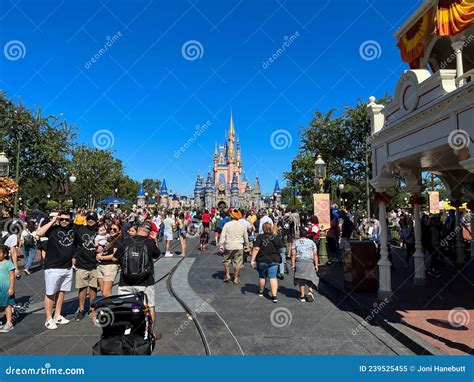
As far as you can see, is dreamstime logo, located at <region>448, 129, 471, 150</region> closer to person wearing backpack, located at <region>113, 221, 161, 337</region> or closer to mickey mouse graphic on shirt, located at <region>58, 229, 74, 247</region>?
person wearing backpack, located at <region>113, 221, 161, 337</region>

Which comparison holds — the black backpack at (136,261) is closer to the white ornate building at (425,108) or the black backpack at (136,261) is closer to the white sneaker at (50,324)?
the white sneaker at (50,324)

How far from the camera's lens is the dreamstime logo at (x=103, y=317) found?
3973 mm

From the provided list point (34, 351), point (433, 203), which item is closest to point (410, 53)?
point (34, 351)

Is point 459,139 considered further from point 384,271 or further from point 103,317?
point 103,317

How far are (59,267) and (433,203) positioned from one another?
17.9 metres

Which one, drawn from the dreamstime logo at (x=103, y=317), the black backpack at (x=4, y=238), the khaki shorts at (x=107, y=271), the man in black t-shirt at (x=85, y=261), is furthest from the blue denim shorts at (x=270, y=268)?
the black backpack at (x=4, y=238)

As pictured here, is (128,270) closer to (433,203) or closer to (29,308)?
(29,308)

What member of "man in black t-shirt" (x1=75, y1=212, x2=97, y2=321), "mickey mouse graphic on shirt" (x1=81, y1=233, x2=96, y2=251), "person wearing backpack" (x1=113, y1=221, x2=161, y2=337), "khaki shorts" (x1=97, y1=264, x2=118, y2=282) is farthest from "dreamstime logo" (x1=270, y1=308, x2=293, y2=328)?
"mickey mouse graphic on shirt" (x1=81, y1=233, x2=96, y2=251)

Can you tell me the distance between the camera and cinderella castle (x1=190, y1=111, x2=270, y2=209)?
10831 centimetres

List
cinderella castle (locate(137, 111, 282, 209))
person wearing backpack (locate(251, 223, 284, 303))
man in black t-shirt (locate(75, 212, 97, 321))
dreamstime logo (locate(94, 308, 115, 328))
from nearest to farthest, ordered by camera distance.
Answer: dreamstime logo (locate(94, 308, 115, 328)) < man in black t-shirt (locate(75, 212, 97, 321)) < person wearing backpack (locate(251, 223, 284, 303)) < cinderella castle (locate(137, 111, 282, 209))

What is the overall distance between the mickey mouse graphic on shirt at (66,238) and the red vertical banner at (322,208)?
27.7 ft

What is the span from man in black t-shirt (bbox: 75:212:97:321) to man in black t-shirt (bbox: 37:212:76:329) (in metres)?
0.25

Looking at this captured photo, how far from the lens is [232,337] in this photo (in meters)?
5.55

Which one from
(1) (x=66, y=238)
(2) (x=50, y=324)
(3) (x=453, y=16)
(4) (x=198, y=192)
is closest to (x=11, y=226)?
(1) (x=66, y=238)
